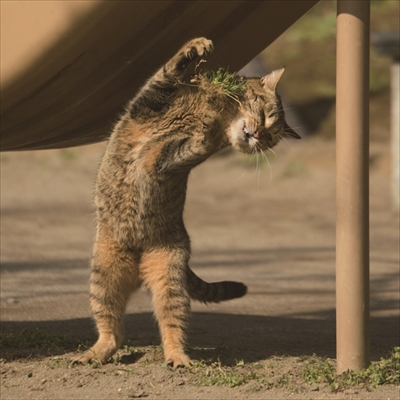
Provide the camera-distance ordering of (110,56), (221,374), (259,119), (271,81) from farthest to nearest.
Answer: (271,81) < (259,119) < (110,56) < (221,374)

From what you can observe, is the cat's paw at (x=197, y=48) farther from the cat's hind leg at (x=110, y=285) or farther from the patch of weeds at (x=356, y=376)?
the patch of weeds at (x=356, y=376)

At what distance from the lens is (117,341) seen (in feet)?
15.5

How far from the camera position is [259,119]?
486 centimetres

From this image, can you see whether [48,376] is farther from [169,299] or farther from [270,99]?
[270,99]

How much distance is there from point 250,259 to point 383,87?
417 inches

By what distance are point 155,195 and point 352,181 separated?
1.15 meters

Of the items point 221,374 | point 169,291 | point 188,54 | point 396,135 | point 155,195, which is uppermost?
point 396,135

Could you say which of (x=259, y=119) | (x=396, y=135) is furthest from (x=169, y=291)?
(x=396, y=135)

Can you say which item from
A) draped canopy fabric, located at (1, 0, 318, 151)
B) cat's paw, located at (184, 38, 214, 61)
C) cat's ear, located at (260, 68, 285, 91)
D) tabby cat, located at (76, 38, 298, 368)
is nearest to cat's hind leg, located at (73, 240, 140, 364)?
tabby cat, located at (76, 38, 298, 368)

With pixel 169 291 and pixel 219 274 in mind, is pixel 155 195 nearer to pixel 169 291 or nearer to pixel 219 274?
pixel 169 291

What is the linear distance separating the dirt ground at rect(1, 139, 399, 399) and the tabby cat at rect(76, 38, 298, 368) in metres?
0.25

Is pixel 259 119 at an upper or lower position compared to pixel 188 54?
lower

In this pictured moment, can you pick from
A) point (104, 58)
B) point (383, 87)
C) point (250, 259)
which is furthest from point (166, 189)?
point (383, 87)

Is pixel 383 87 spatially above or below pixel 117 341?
above
